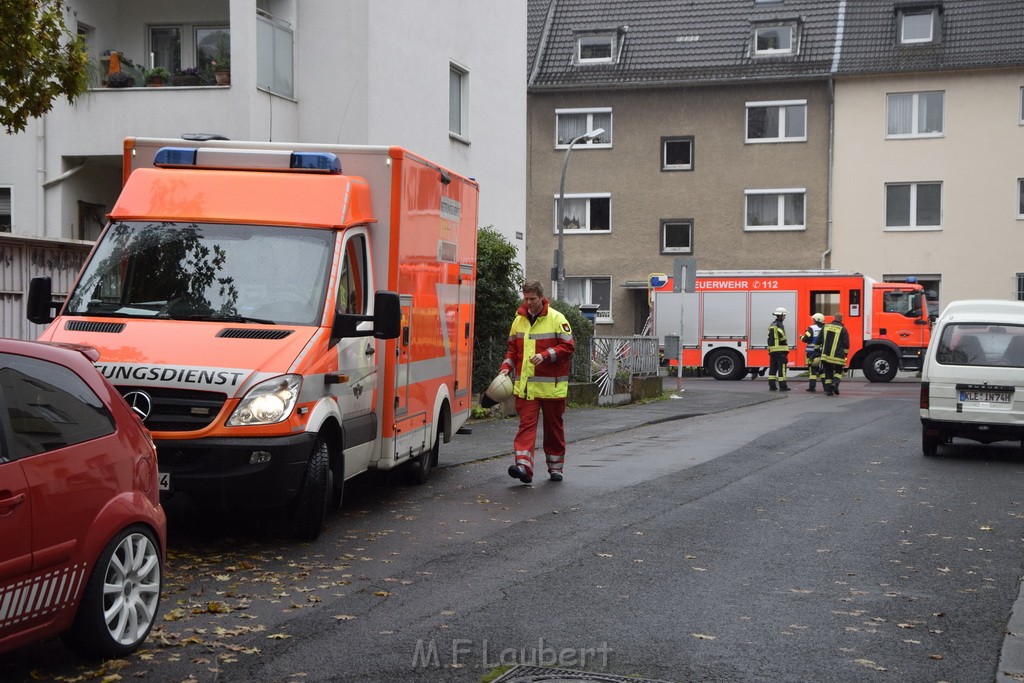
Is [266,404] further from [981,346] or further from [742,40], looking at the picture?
[742,40]

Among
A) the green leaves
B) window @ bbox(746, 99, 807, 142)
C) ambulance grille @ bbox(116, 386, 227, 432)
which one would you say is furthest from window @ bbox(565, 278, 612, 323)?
ambulance grille @ bbox(116, 386, 227, 432)

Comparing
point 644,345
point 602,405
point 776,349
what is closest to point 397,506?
point 602,405

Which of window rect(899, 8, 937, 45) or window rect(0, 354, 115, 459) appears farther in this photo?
window rect(899, 8, 937, 45)

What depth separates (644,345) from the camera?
26812 millimetres

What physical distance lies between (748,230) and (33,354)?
3948cm

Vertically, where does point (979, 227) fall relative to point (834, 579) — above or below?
above

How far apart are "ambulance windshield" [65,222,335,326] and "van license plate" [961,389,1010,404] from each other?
8.74 m

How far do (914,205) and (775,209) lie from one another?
4.48 metres

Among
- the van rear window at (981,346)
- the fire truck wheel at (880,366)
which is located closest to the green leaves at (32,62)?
the van rear window at (981,346)

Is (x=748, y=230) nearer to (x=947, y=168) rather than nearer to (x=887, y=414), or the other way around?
(x=947, y=168)

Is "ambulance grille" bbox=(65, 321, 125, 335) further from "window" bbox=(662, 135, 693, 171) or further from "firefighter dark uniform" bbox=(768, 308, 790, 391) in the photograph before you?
"window" bbox=(662, 135, 693, 171)

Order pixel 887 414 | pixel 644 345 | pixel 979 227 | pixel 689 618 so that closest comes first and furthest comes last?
pixel 689 618 → pixel 887 414 → pixel 644 345 → pixel 979 227

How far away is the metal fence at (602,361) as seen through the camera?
19312 mm

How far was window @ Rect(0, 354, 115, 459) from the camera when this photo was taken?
5227 mm
